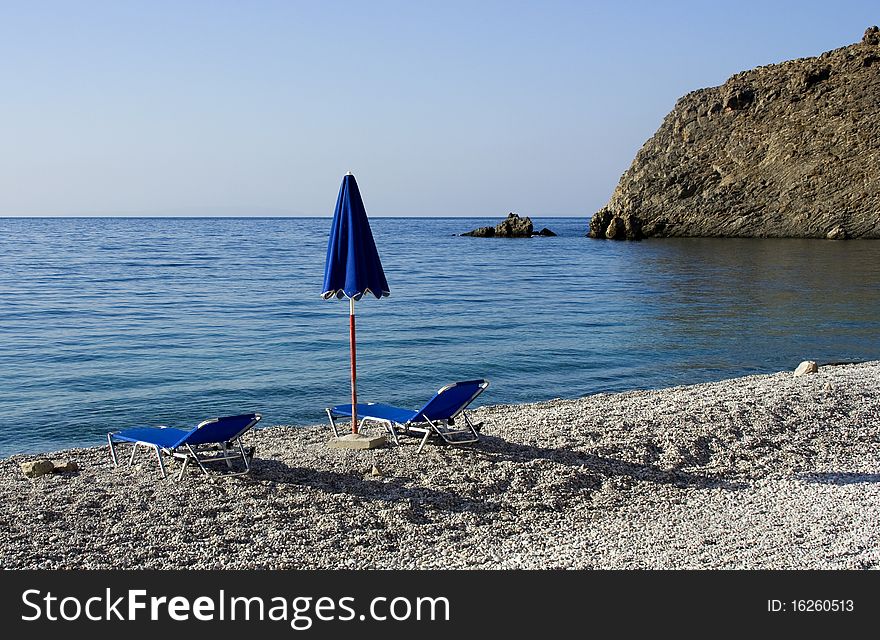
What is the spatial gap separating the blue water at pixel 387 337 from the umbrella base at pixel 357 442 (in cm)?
339

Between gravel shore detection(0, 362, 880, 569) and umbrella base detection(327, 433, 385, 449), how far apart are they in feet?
0.48

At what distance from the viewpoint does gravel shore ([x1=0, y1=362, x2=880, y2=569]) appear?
6.01 m

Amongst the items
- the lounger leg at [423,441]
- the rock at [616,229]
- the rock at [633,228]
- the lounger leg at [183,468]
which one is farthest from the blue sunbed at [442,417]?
the rock at [616,229]

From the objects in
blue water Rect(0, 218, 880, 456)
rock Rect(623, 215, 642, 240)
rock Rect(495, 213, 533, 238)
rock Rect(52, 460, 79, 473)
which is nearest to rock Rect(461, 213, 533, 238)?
rock Rect(495, 213, 533, 238)

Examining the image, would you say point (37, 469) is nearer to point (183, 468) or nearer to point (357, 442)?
point (183, 468)

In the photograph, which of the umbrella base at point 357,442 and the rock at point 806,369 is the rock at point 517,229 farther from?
the umbrella base at point 357,442

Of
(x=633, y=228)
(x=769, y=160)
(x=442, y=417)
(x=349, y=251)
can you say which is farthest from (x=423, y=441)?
(x=769, y=160)

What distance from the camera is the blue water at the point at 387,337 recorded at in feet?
44.6

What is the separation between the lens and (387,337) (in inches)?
794

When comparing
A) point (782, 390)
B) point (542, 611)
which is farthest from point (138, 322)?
point (542, 611)

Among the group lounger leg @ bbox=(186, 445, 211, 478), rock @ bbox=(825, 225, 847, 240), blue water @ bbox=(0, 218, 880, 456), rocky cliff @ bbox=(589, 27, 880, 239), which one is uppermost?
rocky cliff @ bbox=(589, 27, 880, 239)

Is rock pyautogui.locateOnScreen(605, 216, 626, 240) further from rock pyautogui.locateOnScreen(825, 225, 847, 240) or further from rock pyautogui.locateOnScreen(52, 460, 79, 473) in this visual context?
rock pyautogui.locateOnScreen(52, 460, 79, 473)

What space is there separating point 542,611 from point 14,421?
9.63 metres

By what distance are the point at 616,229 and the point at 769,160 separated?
13415 millimetres
